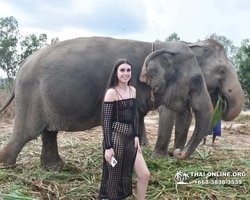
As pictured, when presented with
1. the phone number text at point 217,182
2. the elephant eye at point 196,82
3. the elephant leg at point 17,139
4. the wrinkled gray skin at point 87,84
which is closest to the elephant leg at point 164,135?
the wrinkled gray skin at point 87,84

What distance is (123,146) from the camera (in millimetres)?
2145

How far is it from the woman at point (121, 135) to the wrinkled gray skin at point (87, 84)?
0.80 meters

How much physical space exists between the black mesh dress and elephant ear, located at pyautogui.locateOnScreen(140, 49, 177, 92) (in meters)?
0.78

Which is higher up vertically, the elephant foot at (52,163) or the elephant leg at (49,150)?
the elephant leg at (49,150)

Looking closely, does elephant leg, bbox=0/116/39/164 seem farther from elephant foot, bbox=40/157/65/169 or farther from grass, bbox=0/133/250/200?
elephant foot, bbox=40/157/65/169

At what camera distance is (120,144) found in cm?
213

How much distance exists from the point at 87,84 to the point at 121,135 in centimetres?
94

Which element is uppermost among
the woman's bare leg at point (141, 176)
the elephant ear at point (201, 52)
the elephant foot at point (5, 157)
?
the elephant ear at point (201, 52)

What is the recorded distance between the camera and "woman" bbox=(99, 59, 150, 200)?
212 cm

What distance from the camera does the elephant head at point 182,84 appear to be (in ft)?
9.84

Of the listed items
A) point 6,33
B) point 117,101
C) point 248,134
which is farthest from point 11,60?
point 117,101

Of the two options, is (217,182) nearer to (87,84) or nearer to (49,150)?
(87,84)

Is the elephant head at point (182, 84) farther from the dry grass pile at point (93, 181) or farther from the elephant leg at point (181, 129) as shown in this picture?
the elephant leg at point (181, 129)

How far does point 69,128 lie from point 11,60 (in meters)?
15.9
